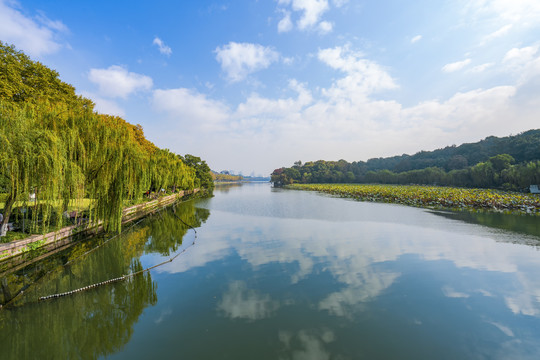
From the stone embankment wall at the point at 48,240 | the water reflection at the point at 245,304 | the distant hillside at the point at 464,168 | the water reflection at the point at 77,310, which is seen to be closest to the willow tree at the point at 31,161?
the stone embankment wall at the point at 48,240

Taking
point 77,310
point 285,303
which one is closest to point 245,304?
point 285,303

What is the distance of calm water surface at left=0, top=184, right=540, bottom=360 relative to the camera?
16.6 feet

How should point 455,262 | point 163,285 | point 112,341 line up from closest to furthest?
1. point 112,341
2. point 163,285
3. point 455,262

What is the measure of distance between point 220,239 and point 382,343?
10.3 meters

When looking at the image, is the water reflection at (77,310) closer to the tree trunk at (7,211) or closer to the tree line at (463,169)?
the tree trunk at (7,211)

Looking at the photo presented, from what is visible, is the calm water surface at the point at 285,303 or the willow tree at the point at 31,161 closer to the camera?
the calm water surface at the point at 285,303

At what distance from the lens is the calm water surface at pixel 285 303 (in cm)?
507

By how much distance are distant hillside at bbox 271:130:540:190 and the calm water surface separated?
150 ft

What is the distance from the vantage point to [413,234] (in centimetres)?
1488

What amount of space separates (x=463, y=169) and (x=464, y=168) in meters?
6.28

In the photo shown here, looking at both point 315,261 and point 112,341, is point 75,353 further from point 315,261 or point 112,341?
point 315,261

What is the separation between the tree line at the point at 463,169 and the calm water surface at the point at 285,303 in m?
44.9

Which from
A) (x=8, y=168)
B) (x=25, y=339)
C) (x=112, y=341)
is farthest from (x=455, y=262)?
(x=8, y=168)

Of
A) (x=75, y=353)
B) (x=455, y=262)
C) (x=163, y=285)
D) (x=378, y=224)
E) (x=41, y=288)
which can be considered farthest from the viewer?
(x=378, y=224)
